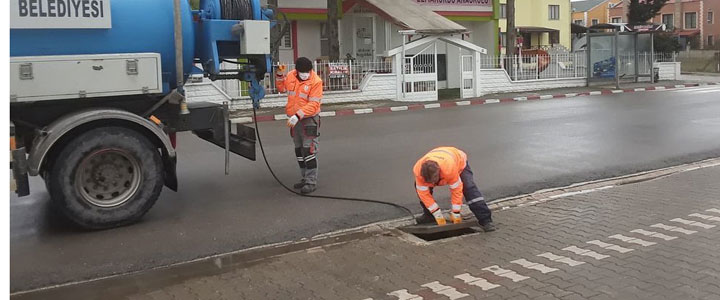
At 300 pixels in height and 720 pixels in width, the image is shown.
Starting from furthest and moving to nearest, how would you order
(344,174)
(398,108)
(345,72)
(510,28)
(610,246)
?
(510,28) < (345,72) < (398,108) < (344,174) < (610,246)

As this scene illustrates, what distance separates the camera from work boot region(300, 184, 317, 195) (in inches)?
292

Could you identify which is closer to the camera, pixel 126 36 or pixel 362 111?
pixel 126 36

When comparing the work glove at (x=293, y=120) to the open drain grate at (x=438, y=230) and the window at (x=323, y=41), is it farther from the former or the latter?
the window at (x=323, y=41)

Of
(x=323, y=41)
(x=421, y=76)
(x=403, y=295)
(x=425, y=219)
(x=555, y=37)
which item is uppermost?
(x=555, y=37)

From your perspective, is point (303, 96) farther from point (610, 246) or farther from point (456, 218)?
point (610, 246)

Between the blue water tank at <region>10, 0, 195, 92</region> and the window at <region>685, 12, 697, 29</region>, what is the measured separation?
7291cm

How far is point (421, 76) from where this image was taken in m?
20.8

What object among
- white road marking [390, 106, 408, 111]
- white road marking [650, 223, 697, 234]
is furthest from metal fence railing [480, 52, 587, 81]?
white road marking [650, 223, 697, 234]

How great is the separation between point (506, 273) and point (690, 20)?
73.8 metres

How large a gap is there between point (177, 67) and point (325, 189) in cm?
233

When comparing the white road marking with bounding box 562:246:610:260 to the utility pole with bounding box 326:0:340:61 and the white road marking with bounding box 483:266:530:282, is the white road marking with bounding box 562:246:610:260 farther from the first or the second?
the utility pole with bounding box 326:0:340:61

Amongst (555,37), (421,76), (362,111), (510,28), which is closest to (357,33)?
(421,76)

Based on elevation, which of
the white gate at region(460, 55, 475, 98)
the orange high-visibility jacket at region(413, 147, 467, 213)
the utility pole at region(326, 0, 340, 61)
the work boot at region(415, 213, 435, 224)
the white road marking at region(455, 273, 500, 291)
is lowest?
the white road marking at region(455, 273, 500, 291)
